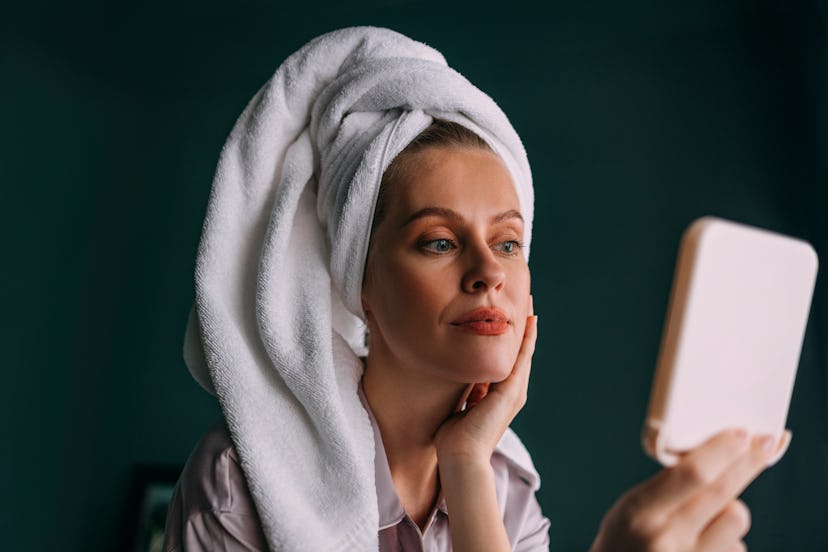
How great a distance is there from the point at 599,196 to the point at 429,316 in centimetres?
147

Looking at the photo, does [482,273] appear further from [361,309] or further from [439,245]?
[361,309]

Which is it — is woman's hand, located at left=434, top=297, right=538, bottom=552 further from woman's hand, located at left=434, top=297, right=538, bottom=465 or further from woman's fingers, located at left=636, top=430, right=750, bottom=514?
woman's fingers, located at left=636, top=430, right=750, bottom=514

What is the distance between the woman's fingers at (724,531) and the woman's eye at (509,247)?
1.70 ft

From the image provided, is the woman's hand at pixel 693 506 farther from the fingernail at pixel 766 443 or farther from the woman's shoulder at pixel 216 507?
the woman's shoulder at pixel 216 507

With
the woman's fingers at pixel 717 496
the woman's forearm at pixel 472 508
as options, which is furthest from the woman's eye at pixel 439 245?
the woman's fingers at pixel 717 496

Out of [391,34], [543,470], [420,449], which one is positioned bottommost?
[543,470]

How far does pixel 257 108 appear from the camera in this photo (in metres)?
1.18

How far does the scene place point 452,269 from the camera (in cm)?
104

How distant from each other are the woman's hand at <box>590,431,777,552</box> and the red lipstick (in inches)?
15.0

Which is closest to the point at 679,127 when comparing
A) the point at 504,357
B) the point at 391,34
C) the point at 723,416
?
the point at 391,34

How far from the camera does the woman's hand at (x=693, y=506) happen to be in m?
0.64

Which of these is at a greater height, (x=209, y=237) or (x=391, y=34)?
(x=391, y=34)

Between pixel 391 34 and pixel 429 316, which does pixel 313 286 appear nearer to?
pixel 429 316

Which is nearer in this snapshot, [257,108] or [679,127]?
[257,108]
